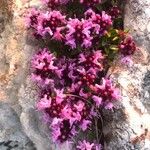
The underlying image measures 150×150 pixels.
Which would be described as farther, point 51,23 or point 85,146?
point 51,23

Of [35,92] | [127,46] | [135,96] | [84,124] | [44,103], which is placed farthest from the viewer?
[35,92]

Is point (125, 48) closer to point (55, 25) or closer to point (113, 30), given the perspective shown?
point (113, 30)

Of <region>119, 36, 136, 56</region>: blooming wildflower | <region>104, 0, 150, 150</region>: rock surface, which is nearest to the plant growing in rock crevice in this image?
<region>119, 36, 136, 56</region>: blooming wildflower

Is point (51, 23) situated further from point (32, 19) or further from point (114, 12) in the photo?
point (114, 12)

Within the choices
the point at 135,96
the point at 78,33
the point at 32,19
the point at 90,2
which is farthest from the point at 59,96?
the point at 90,2

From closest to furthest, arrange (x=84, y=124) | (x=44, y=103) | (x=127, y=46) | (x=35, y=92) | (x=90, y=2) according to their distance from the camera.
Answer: (x=44, y=103) < (x=84, y=124) < (x=127, y=46) < (x=35, y=92) < (x=90, y=2)

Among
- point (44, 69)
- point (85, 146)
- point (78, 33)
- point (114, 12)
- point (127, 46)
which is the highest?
point (114, 12)

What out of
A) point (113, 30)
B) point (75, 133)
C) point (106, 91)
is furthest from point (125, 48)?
point (75, 133)
